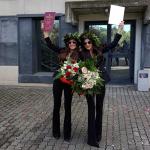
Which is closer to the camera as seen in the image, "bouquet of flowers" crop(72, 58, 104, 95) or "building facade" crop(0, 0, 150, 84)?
"bouquet of flowers" crop(72, 58, 104, 95)

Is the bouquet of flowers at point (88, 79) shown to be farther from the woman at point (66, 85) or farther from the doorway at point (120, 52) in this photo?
the doorway at point (120, 52)

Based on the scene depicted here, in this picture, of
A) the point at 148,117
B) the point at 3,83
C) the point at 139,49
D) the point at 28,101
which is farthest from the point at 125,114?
the point at 3,83

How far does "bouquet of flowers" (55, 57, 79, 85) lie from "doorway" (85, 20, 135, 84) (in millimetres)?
7141

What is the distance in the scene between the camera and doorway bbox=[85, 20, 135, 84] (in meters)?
13.1

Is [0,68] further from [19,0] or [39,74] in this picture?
[19,0]

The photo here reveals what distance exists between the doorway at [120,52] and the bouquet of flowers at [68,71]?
7.14m

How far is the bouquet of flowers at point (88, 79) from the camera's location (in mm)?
5766

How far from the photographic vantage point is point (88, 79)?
5.77 meters

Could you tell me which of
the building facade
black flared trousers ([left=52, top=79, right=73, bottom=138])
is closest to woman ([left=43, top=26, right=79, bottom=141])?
black flared trousers ([left=52, top=79, right=73, bottom=138])

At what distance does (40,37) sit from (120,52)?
2.97m

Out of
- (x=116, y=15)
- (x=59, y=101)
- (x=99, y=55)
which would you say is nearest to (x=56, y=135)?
(x=59, y=101)

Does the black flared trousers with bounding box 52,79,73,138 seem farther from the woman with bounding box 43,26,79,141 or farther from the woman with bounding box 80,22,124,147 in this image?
the woman with bounding box 80,22,124,147

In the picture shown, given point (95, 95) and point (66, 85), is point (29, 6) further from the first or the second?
point (95, 95)

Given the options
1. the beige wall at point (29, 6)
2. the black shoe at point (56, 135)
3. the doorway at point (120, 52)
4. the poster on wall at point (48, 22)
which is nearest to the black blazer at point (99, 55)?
the poster on wall at point (48, 22)
